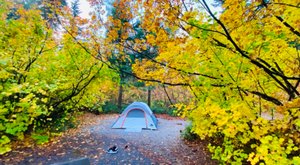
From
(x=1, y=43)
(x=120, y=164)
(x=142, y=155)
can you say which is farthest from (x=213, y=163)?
(x=1, y=43)

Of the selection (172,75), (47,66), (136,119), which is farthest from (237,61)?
(136,119)

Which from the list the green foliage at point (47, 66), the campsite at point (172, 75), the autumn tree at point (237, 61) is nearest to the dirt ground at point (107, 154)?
the campsite at point (172, 75)

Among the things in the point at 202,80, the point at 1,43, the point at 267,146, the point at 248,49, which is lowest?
the point at 267,146

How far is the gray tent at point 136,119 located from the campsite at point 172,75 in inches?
48.4

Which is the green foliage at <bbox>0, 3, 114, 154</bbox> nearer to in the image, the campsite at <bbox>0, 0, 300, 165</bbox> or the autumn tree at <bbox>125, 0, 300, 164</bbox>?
the campsite at <bbox>0, 0, 300, 165</bbox>

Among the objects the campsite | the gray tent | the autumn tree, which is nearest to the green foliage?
the campsite

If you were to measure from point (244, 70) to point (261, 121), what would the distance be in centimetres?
75

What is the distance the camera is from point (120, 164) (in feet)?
17.5

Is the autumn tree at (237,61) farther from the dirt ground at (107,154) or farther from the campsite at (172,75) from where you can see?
the dirt ground at (107,154)

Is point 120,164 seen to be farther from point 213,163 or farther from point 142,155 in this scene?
point 213,163

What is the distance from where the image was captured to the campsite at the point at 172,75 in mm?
2484

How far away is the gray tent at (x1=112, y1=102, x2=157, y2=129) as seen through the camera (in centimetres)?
1017

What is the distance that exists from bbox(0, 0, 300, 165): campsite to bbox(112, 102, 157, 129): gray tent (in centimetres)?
123

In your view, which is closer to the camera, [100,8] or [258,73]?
[258,73]
